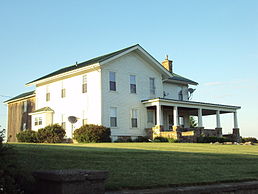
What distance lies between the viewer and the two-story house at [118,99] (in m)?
27.9

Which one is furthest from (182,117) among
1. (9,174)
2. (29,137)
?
(9,174)

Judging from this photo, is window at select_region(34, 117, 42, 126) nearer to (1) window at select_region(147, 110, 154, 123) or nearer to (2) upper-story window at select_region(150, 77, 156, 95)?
(1) window at select_region(147, 110, 154, 123)

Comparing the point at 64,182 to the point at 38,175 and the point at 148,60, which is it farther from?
the point at 148,60

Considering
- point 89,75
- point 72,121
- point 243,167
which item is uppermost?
point 89,75

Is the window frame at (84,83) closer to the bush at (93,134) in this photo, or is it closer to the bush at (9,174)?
the bush at (93,134)

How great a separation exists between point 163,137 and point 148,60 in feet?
23.2

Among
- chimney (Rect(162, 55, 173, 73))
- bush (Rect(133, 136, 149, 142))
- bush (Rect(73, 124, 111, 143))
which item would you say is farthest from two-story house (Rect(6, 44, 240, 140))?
chimney (Rect(162, 55, 173, 73))

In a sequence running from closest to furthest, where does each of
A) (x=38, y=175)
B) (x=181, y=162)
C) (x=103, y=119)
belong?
1. (x=38, y=175)
2. (x=181, y=162)
3. (x=103, y=119)

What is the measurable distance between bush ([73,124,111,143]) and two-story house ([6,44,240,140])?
1.43 m

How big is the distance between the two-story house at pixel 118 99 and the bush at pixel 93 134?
1429 mm

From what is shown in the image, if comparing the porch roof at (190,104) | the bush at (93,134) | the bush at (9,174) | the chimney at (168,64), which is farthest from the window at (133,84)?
the bush at (9,174)

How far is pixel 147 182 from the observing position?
704 centimetres

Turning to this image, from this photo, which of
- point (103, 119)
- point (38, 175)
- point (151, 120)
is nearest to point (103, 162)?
point (38, 175)

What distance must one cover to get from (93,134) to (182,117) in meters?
13.3
